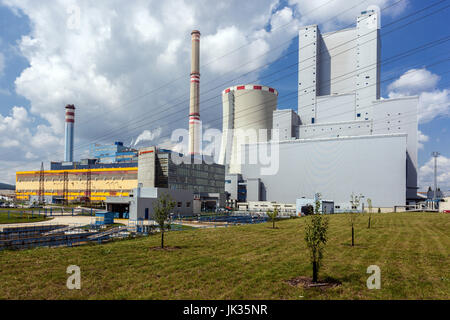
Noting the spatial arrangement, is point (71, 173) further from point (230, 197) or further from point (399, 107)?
point (399, 107)

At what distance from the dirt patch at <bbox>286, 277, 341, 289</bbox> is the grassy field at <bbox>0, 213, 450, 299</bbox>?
0.27 meters

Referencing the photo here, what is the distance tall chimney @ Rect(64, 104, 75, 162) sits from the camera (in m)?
127

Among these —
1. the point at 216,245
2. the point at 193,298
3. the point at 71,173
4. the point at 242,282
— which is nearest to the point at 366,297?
the point at 242,282

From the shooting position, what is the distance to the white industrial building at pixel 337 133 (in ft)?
228

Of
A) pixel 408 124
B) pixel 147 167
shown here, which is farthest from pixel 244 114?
pixel 408 124

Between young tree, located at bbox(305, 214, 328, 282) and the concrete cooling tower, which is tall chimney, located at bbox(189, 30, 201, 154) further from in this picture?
young tree, located at bbox(305, 214, 328, 282)

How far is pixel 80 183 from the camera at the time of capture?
100000 mm

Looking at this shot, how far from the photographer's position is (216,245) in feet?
61.5

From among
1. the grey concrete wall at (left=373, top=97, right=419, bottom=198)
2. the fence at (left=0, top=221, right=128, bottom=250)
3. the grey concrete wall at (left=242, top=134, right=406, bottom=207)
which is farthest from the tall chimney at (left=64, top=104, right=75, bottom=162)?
the grey concrete wall at (left=373, top=97, right=419, bottom=198)

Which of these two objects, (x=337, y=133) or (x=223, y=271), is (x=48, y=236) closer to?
(x=223, y=271)

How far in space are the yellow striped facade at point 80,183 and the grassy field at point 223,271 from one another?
77.1m

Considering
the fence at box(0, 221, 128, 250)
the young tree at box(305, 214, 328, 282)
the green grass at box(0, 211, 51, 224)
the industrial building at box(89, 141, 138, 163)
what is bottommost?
the green grass at box(0, 211, 51, 224)

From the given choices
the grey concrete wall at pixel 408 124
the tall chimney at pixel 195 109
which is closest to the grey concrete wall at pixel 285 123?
the tall chimney at pixel 195 109

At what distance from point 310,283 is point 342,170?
67954 mm
